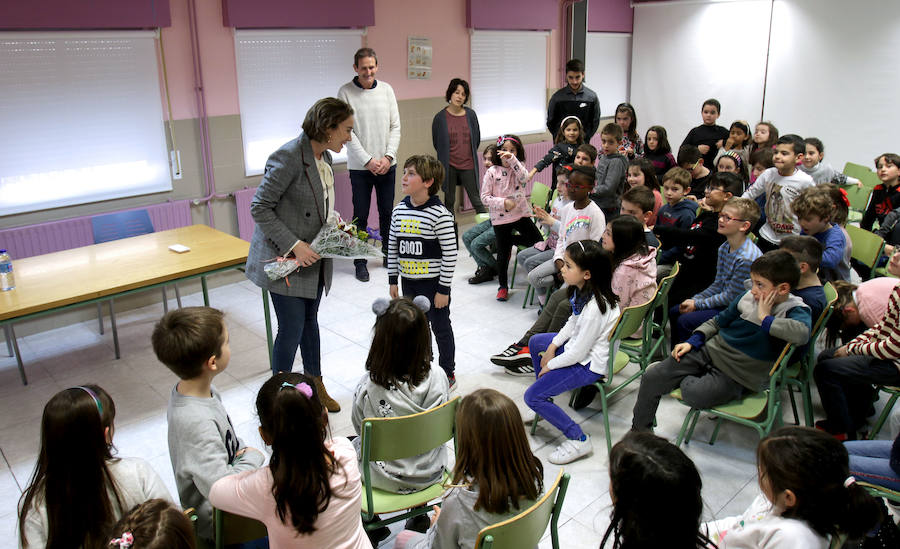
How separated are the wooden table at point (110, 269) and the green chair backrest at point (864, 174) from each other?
17.5 feet

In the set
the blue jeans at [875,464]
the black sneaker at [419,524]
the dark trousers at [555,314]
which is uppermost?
the dark trousers at [555,314]

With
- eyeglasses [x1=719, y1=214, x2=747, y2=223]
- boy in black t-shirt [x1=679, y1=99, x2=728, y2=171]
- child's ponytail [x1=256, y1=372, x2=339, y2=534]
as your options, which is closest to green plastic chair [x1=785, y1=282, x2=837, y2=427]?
eyeglasses [x1=719, y1=214, x2=747, y2=223]

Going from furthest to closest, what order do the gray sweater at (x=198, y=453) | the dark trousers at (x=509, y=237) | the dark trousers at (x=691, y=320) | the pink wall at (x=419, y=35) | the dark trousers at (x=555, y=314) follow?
the pink wall at (x=419, y=35) < the dark trousers at (x=509, y=237) < the dark trousers at (x=555, y=314) < the dark trousers at (x=691, y=320) < the gray sweater at (x=198, y=453)

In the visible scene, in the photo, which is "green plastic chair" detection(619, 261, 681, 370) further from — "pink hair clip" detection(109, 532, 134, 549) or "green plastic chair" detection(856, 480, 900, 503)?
"pink hair clip" detection(109, 532, 134, 549)

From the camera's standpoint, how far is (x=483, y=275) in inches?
230

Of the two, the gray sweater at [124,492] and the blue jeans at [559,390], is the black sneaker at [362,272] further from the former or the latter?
the gray sweater at [124,492]

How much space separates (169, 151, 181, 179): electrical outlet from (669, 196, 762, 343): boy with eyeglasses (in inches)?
159

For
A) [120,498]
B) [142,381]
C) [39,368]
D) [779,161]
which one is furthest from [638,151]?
[120,498]

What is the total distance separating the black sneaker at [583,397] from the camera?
3.73 m

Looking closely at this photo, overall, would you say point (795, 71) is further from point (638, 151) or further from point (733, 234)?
point (733, 234)

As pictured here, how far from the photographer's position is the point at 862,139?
7.50m

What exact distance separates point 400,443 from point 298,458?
56 cm

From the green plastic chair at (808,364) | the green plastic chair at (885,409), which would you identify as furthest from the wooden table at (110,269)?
the green plastic chair at (885,409)

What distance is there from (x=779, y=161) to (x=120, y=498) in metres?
4.40
